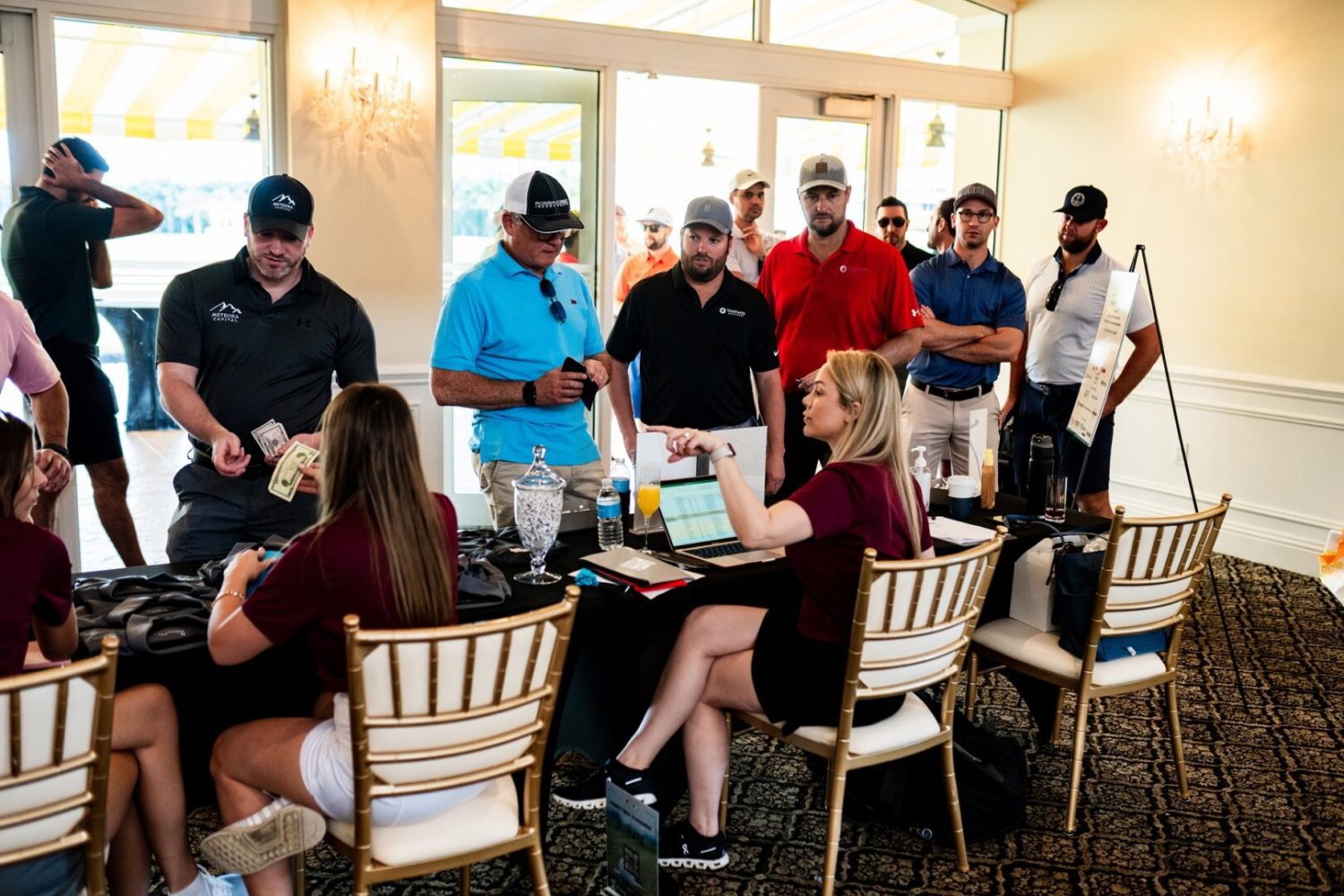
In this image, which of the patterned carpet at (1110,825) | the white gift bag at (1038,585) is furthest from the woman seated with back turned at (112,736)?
the white gift bag at (1038,585)

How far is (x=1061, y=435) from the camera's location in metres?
5.26

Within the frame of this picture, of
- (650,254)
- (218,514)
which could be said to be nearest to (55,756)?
(218,514)

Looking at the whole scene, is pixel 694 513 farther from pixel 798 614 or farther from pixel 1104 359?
pixel 1104 359

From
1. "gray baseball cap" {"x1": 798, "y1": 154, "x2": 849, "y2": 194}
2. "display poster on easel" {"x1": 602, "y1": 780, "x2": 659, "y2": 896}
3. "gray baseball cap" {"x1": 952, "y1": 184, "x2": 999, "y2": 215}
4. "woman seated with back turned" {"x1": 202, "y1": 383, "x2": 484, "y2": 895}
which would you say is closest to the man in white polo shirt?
"gray baseball cap" {"x1": 952, "y1": 184, "x2": 999, "y2": 215}

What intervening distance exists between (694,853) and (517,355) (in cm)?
163

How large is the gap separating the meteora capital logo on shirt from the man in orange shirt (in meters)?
3.34

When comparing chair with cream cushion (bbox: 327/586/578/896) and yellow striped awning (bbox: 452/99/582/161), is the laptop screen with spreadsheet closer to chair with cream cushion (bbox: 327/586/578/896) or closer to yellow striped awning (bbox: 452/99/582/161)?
chair with cream cushion (bbox: 327/586/578/896)

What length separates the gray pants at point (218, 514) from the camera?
316 centimetres

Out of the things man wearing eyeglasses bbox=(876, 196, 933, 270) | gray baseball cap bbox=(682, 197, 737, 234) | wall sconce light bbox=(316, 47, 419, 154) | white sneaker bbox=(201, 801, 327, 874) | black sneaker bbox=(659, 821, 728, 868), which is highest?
wall sconce light bbox=(316, 47, 419, 154)

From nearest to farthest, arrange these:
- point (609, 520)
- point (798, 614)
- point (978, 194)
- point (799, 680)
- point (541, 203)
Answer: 1. point (799, 680)
2. point (798, 614)
3. point (609, 520)
4. point (541, 203)
5. point (978, 194)

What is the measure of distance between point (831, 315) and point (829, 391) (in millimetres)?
1851

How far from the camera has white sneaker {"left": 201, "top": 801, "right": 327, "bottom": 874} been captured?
2.10 meters

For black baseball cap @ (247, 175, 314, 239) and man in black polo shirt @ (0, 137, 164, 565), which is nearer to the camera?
black baseball cap @ (247, 175, 314, 239)

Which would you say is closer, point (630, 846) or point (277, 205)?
point (630, 846)
